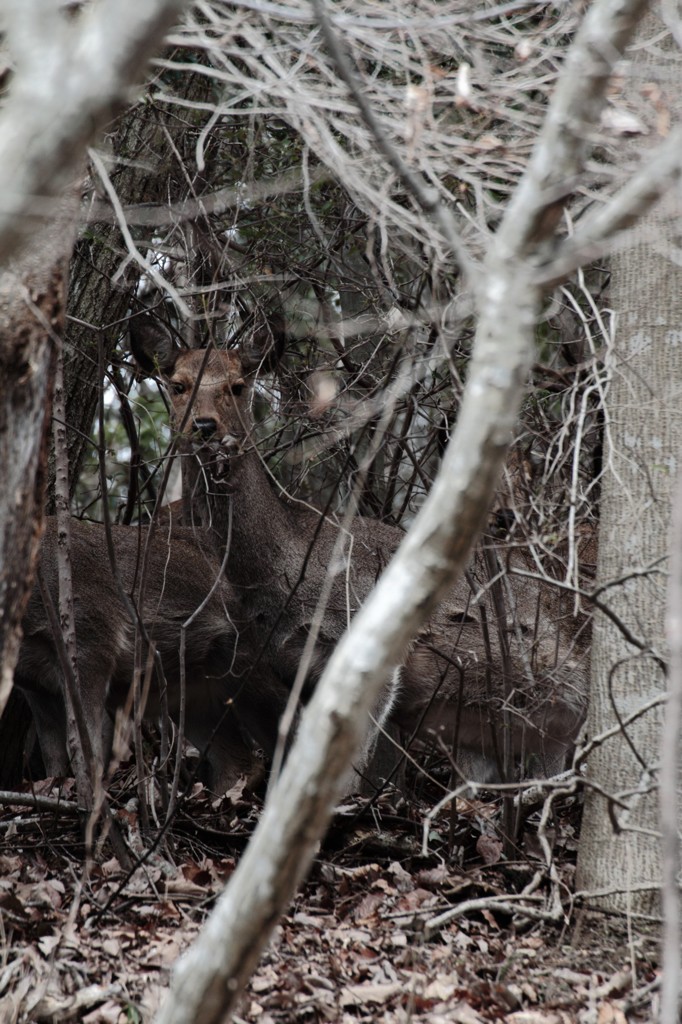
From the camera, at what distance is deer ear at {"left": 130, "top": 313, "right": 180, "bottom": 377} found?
25.9 feet

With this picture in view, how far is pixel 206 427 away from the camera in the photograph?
7586mm

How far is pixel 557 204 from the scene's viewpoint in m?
2.67

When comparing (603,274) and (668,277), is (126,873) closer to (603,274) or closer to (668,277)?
(668,277)

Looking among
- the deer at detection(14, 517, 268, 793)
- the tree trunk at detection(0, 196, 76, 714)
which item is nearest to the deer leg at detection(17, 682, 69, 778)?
the deer at detection(14, 517, 268, 793)

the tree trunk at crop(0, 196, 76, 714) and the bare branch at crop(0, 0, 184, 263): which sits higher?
the bare branch at crop(0, 0, 184, 263)

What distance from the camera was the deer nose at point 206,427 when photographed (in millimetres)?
7562

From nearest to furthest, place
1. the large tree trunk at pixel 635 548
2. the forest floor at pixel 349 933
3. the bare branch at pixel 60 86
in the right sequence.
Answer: the bare branch at pixel 60 86 → the forest floor at pixel 349 933 → the large tree trunk at pixel 635 548

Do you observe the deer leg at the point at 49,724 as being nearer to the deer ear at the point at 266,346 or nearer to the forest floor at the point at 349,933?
the forest floor at the point at 349,933

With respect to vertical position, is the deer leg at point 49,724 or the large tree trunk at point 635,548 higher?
the large tree trunk at point 635,548

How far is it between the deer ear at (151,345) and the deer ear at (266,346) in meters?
0.50

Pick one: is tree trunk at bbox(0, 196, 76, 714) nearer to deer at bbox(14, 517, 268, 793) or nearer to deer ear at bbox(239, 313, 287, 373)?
deer ear at bbox(239, 313, 287, 373)

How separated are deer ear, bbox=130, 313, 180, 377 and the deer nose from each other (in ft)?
1.83

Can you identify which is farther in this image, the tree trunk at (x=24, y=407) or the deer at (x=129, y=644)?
the deer at (x=129, y=644)

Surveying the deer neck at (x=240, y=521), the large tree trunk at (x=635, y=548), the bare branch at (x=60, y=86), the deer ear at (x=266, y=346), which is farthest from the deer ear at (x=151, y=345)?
the bare branch at (x=60, y=86)
